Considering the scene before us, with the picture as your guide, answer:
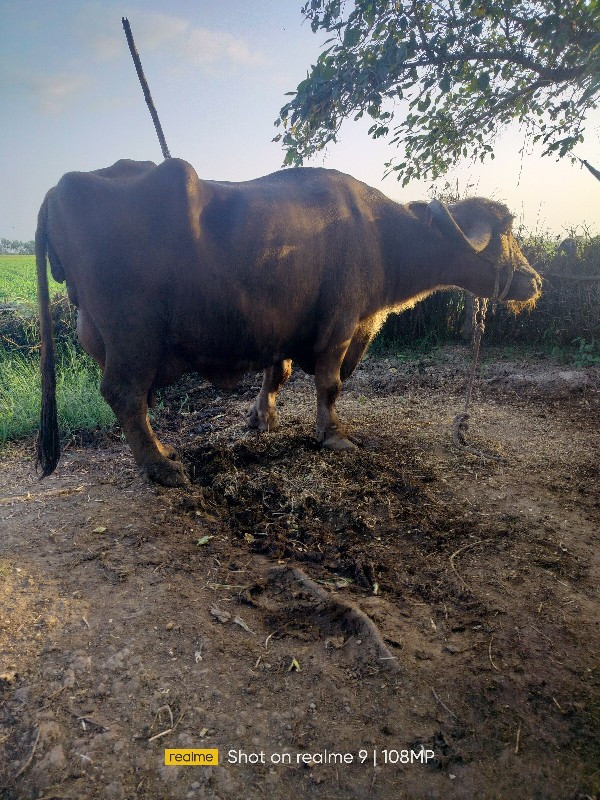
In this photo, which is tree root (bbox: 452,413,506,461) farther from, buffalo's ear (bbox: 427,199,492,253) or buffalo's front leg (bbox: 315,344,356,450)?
buffalo's ear (bbox: 427,199,492,253)

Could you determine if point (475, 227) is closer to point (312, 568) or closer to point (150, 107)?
point (312, 568)

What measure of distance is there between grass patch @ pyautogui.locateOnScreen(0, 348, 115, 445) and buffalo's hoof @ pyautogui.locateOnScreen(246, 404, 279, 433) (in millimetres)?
1462

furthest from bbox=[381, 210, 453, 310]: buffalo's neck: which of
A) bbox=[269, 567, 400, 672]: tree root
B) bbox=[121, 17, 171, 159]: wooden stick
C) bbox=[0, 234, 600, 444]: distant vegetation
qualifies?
bbox=[121, 17, 171, 159]: wooden stick

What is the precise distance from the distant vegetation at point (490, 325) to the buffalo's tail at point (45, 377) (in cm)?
254

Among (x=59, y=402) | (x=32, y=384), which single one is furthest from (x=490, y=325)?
(x=32, y=384)

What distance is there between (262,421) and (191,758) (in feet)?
10.8

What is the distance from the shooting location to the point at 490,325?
8273 millimetres

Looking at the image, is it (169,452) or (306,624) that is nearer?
(306,624)

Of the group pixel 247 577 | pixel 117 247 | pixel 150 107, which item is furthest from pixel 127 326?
pixel 150 107

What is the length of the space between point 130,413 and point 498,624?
2549 mm

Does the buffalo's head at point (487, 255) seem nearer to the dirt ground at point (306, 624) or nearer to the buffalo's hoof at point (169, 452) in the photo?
the dirt ground at point (306, 624)

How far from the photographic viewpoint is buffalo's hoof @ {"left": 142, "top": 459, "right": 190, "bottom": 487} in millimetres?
3713

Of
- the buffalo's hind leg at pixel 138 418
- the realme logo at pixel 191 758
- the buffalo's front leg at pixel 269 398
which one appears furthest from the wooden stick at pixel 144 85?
the realme logo at pixel 191 758

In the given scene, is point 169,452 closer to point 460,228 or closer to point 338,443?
point 338,443
